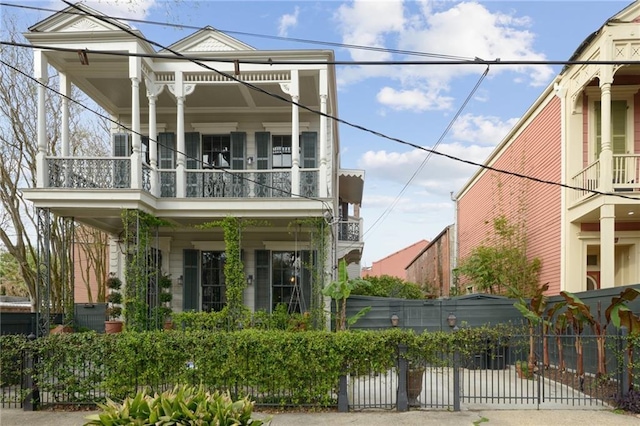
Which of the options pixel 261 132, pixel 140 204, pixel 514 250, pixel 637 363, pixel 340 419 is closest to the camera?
pixel 340 419

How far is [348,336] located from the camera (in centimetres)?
769

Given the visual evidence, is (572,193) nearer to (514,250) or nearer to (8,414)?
(514,250)

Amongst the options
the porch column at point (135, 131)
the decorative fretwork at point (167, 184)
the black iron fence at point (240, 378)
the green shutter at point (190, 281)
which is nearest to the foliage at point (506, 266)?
the black iron fence at point (240, 378)

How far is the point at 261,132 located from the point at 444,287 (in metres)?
16.0

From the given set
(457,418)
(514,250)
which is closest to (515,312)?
(514,250)

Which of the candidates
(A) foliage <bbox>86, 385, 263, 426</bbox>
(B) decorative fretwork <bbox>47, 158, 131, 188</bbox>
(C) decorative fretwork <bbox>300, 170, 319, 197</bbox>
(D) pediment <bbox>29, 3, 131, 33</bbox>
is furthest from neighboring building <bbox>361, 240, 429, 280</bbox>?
(A) foliage <bbox>86, 385, 263, 426</bbox>

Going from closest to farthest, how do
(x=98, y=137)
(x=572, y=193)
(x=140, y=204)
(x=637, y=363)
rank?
(x=637, y=363), (x=140, y=204), (x=572, y=193), (x=98, y=137)

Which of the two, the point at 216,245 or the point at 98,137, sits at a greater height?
the point at 98,137

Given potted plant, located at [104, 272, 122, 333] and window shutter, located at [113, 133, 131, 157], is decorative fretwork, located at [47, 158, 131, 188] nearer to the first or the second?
window shutter, located at [113, 133, 131, 157]

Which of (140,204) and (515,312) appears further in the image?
(515,312)

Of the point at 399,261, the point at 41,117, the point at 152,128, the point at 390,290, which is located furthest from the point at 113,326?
the point at 399,261

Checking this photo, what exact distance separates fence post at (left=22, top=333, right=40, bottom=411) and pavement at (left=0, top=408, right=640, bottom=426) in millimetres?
140

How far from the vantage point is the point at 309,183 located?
11.5 meters

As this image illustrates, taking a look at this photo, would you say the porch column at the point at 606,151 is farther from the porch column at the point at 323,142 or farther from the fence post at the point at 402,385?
the fence post at the point at 402,385
